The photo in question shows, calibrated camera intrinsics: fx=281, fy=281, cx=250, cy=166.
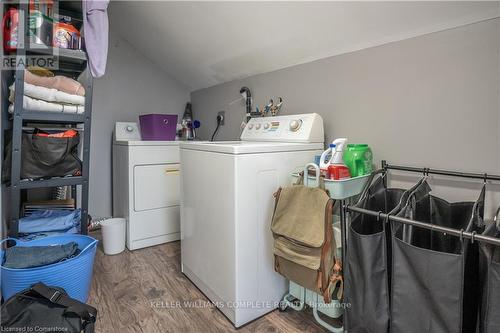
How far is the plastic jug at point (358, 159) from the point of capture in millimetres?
1429

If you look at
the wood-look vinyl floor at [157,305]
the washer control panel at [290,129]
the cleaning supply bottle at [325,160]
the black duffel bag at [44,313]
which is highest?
the washer control panel at [290,129]

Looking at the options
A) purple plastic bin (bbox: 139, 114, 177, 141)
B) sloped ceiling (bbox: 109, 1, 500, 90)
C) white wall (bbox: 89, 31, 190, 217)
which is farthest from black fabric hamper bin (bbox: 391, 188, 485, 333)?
white wall (bbox: 89, 31, 190, 217)

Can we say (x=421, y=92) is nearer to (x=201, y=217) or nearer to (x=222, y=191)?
(x=222, y=191)

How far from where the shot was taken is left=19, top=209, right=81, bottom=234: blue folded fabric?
5.82 ft

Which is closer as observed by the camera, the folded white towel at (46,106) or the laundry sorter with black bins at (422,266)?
the laundry sorter with black bins at (422,266)

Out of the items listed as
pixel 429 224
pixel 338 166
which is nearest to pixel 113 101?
pixel 338 166

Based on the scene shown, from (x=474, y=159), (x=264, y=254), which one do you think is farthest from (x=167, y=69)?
(x=474, y=159)

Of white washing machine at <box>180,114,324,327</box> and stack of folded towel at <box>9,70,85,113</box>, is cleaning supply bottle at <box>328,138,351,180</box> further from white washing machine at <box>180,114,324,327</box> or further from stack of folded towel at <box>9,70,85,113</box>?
stack of folded towel at <box>9,70,85,113</box>

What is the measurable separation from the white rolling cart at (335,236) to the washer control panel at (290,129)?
316 mm

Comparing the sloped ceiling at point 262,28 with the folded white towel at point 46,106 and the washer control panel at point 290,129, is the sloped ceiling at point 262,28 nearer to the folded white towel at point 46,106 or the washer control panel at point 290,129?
the washer control panel at point 290,129

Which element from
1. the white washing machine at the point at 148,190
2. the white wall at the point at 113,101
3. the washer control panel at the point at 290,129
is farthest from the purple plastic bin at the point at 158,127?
the washer control panel at the point at 290,129

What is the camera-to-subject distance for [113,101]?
2883 millimetres

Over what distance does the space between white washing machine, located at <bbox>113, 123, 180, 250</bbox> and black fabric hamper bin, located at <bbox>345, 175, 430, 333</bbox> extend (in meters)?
1.75

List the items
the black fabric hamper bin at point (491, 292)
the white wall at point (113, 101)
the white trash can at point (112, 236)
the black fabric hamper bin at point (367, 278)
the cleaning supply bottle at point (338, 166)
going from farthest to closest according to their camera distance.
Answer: the white wall at point (113, 101) < the white trash can at point (112, 236) < the cleaning supply bottle at point (338, 166) < the black fabric hamper bin at point (367, 278) < the black fabric hamper bin at point (491, 292)
